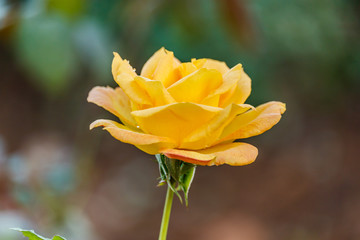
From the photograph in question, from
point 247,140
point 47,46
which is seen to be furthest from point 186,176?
point 247,140

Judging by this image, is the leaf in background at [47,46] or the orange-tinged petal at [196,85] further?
the leaf in background at [47,46]

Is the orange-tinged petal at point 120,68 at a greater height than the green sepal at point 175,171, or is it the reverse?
the orange-tinged petal at point 120,68

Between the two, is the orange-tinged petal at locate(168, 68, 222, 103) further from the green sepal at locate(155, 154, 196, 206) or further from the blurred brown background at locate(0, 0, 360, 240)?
the blurred brown background at locate(0, 0, 360, 240)

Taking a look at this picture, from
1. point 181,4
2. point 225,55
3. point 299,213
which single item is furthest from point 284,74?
point 181,4

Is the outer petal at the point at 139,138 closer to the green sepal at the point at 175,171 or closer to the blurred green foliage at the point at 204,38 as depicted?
the green sepal at the point at 175,171

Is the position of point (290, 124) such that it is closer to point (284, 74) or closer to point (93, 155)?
point (284, 74)

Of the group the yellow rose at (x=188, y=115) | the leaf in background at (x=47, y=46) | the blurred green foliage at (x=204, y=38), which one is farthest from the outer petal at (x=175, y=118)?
the leaf in background at (x=47, y=46)

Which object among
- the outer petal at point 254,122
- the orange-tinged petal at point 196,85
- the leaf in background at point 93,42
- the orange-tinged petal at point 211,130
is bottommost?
the orange-tinged petal at point 211,130
